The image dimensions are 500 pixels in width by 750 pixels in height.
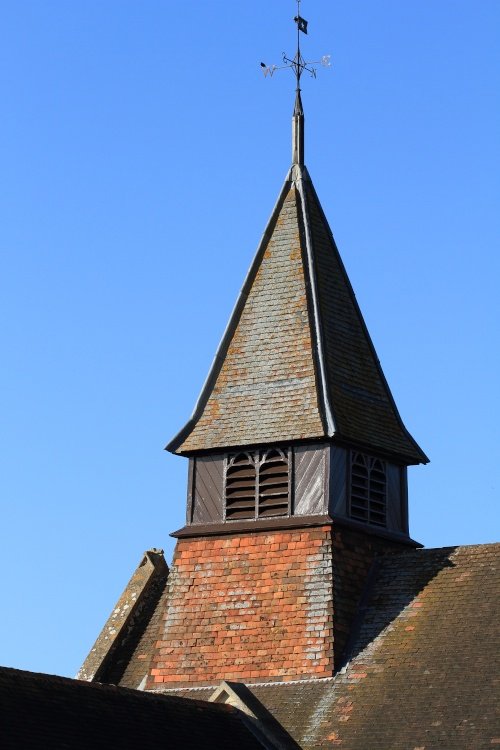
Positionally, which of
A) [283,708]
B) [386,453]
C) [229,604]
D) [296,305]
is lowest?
[283,708]

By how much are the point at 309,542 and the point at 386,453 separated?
7.37 ft

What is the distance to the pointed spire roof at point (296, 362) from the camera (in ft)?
87.6

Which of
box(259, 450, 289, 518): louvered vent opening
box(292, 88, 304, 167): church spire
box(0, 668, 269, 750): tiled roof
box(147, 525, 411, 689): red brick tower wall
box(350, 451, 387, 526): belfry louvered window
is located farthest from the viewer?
box(292, 88, 304, 167): church spire

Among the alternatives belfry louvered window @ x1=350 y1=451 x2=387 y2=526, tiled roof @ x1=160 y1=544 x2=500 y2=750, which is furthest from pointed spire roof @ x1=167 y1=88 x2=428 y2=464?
tiled roof @ x1=160 y1=544 x2=500 y2=750

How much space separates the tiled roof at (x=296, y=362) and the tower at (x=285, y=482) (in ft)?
0.07

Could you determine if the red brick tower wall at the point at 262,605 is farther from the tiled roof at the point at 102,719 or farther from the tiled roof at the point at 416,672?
the tiled roof at the point at 102,719

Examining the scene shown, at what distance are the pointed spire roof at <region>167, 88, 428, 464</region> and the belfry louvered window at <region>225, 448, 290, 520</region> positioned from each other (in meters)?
0.30

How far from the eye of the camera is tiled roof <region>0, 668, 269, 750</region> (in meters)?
20.3

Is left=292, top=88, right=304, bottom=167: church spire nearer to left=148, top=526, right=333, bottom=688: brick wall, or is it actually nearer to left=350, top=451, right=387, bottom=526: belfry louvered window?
left=350, top=451, right=387, bottom=526: belfry louvered window

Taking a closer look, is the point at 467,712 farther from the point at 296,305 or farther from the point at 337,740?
the point at 296,305

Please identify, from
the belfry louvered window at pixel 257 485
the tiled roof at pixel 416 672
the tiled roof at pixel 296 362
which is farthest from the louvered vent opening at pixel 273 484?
the tiled roof at pixel 416 672

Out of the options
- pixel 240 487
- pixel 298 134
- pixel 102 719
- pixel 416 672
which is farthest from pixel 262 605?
pixel 298 134

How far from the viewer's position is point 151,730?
22.0 m

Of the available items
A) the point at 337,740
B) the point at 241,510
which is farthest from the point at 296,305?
the point at 337,740
